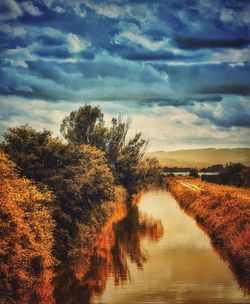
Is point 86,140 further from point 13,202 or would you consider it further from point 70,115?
point 13,202

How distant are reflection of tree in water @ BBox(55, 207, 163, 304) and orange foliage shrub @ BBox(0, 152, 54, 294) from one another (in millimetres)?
1588

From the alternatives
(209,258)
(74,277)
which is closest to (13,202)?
(74,277)

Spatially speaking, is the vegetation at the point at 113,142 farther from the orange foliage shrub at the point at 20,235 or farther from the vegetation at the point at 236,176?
the orange foliage shrub at the point at 20,235

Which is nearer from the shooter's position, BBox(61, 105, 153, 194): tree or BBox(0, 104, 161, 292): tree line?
BBox(0, 104, 161, 292): tree line

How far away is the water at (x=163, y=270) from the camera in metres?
20.3

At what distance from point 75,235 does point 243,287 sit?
38.6 ft

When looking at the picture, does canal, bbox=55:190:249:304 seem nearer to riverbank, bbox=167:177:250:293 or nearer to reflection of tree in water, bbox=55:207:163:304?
reflection of tree in water, bbox=55:207:163:304

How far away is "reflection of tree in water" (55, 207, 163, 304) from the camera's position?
21281 millimetres

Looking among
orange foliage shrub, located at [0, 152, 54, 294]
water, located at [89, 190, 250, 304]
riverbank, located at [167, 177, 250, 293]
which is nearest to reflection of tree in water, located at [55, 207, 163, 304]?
water, located at [89, 190, 250, 304]

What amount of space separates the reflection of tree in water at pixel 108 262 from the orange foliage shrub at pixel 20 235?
1.59 meters

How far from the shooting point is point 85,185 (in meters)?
31.6

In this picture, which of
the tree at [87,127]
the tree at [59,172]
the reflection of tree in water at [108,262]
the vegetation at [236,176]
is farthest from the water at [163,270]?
the vegetation at [236,176]

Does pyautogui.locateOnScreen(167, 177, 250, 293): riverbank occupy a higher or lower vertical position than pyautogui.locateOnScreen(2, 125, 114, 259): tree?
lower

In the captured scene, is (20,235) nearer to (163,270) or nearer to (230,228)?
(163,270)
